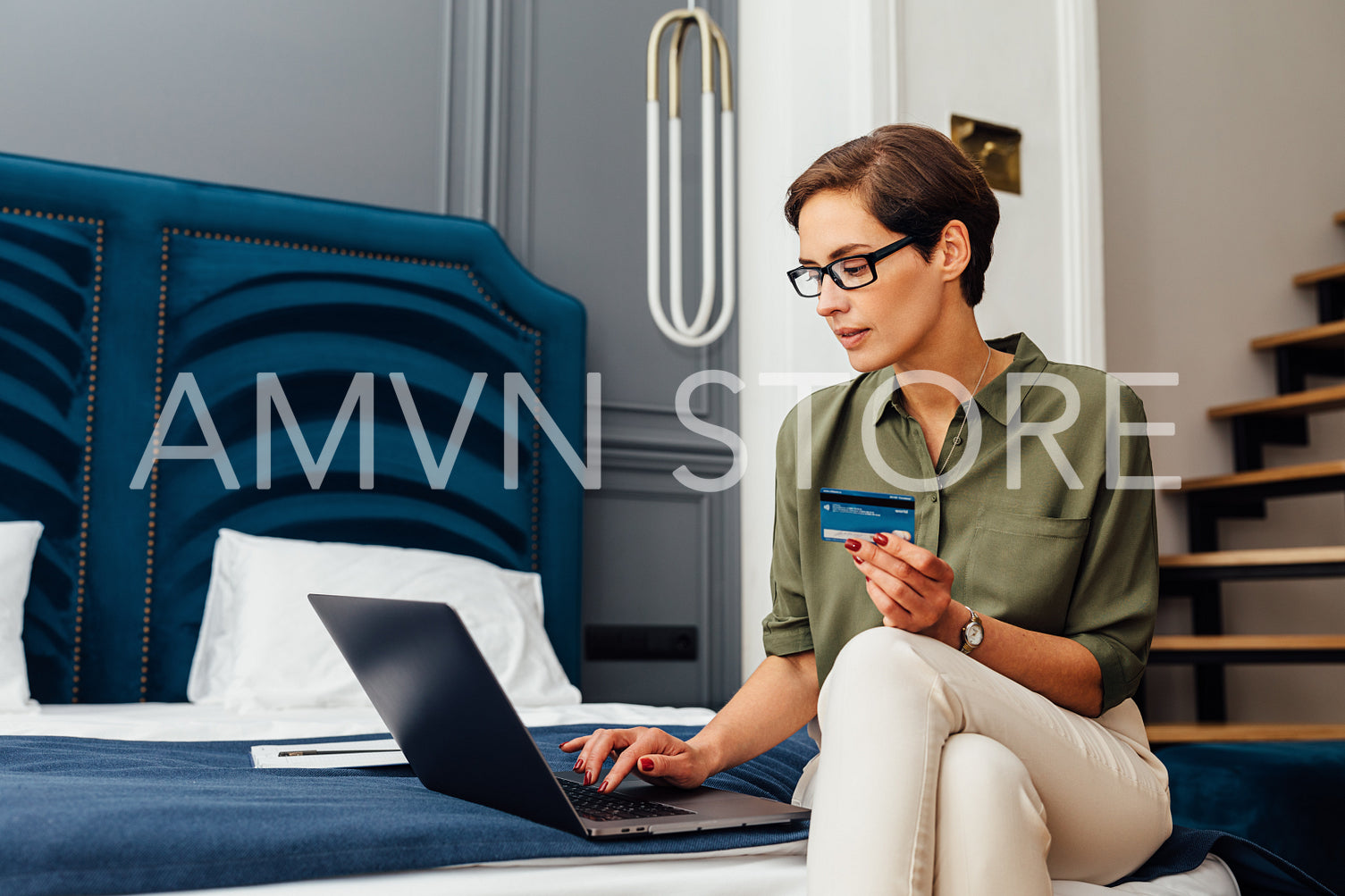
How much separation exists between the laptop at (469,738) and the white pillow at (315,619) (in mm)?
903

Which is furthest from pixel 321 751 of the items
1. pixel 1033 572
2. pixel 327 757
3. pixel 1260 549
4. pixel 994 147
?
pixel 1260 549

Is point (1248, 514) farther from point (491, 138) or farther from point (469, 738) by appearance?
point (469, 738)

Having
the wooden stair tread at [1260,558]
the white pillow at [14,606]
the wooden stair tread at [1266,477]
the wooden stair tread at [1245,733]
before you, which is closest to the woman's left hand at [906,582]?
the white pillow at [14,606]

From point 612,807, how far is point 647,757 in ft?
0.27

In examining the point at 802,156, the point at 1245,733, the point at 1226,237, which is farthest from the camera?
the point at 1226,237

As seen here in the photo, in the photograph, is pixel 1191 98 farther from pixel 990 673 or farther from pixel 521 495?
pixel 990 673

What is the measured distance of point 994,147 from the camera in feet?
9.16

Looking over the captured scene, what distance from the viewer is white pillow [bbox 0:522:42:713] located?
1.88 meters

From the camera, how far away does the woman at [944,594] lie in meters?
0.88

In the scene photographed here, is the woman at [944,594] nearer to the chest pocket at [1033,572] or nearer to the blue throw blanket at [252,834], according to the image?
the chest pocket at [1033,572]

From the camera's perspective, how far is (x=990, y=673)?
38.7 inches

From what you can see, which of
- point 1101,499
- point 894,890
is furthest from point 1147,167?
point 894,890

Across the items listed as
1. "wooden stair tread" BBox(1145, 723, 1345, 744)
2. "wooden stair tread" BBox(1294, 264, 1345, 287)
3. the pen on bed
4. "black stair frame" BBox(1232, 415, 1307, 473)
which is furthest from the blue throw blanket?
"wooden stair tread" BBox(1294, 264, 1345, 287)

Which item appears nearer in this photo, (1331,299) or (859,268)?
(859,268)
